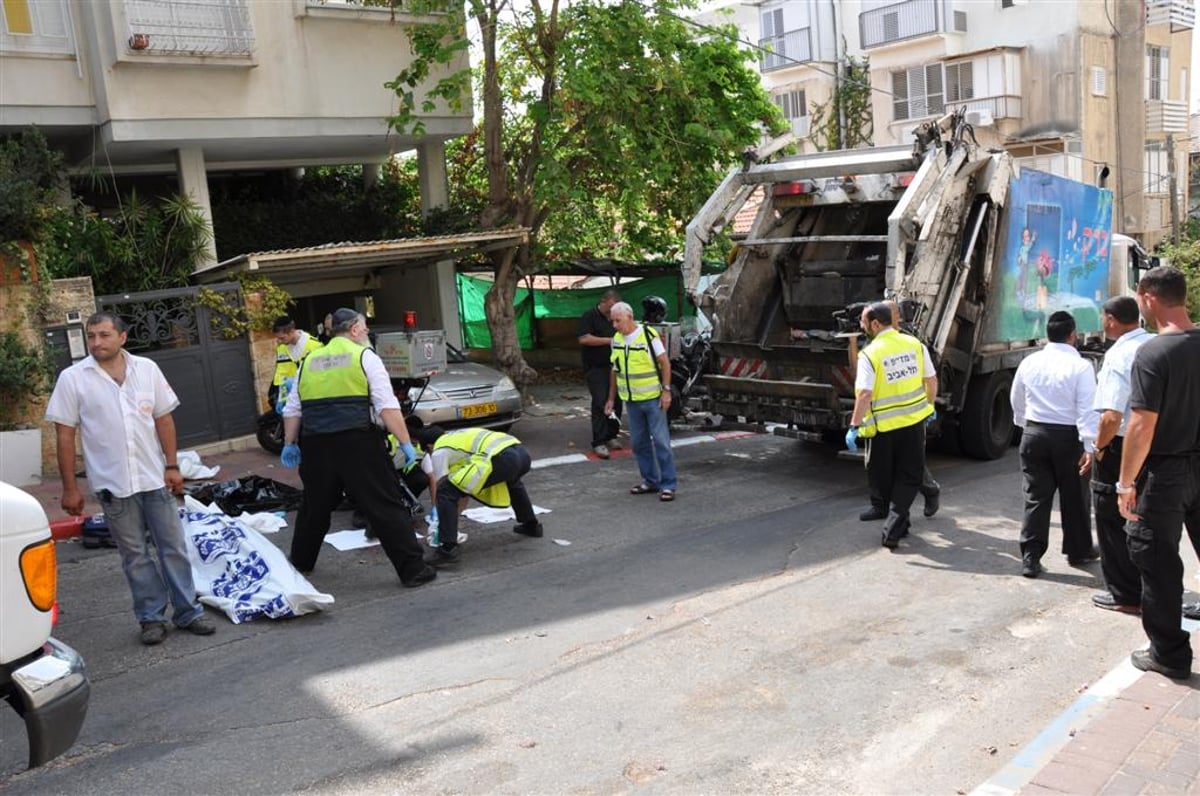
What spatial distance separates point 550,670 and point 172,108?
947cm

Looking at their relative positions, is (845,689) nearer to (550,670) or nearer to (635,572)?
(550,670)

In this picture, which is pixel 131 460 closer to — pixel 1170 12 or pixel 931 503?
pixel 931 503

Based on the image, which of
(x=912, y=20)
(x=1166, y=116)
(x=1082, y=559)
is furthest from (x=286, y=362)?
(x=1166, y=116)

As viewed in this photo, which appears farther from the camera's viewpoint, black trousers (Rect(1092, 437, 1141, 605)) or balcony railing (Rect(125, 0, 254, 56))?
balcony railing (Rect(125, 0, 254, 56))

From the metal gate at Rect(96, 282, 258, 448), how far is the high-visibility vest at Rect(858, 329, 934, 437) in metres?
7.17

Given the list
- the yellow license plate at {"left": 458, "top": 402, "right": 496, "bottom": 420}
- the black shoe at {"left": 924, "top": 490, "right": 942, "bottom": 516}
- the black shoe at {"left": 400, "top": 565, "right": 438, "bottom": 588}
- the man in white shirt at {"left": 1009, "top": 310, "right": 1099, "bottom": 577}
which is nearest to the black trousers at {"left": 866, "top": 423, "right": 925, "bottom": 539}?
the black shoe at {"left": 924, "top": 490, "right": 942, "bottom": 516}

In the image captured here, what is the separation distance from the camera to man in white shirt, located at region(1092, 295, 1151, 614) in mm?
4965

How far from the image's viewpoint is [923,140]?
9.23 m

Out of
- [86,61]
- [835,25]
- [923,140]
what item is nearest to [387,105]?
[86,61]

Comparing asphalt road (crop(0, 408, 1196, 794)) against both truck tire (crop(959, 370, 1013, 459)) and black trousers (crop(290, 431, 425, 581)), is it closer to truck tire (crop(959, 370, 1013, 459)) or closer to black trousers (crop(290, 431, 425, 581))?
black trousers (crop(290, 431, 425, 581))

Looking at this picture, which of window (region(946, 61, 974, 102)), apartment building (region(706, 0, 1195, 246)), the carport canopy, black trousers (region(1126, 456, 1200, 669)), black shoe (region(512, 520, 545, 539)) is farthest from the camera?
window (region(946, 61, 974, 102))

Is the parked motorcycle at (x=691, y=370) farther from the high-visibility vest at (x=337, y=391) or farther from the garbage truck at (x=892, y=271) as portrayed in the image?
the high-visibility vest at (x=337, y=391)

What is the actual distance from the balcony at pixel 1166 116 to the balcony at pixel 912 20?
606 centimetres

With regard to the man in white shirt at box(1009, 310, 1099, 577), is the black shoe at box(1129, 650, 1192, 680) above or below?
below
